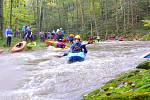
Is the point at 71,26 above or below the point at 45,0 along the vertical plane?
below

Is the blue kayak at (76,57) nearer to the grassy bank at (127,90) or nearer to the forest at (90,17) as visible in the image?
the grassy bank at (127,90)

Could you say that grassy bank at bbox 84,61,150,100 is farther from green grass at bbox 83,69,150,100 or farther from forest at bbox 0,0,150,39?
forest at bbox 0,0,150,39

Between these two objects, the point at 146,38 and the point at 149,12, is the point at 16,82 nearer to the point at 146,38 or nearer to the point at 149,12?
the point at 146,38

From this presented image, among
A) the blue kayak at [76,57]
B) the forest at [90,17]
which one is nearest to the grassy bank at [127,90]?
the blue kayak at [76,57]

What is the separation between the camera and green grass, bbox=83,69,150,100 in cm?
687

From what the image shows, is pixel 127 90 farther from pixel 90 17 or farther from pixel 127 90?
pixel 90 17

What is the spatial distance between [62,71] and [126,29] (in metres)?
33.4

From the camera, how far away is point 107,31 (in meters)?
46.9

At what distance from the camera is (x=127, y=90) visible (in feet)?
26.8

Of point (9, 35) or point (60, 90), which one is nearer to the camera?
point (60, 90)

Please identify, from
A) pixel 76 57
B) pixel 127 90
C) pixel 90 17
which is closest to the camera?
pixel 127 90

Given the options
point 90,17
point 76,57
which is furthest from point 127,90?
point 90,17

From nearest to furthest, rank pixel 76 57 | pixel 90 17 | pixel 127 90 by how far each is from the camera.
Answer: pixel 127 90
pixel 76 57
pixel 90 17

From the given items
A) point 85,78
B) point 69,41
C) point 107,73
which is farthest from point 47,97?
point 69,41
